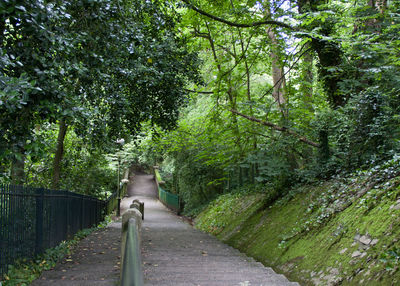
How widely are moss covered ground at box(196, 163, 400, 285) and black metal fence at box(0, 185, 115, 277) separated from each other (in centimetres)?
440

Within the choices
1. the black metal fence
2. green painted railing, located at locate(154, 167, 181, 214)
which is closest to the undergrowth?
the black metal fence

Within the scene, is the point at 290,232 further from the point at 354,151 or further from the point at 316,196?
the point at 354,151

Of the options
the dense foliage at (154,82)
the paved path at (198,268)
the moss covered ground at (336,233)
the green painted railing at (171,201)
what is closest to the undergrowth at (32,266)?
the dense foliage at (154,82)

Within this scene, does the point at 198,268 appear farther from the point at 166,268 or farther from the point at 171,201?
the point at 171,201

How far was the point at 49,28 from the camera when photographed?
5078mm

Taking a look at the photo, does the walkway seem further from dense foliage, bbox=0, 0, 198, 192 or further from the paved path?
dense foliage, bbox=0, 0, 198, 192

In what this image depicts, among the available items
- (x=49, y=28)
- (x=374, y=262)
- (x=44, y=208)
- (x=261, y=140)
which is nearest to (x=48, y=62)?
(x=49, y=28)

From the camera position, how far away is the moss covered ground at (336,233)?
4.62 meters

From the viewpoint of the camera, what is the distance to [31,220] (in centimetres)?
614

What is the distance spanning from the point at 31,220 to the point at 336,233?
5.13m

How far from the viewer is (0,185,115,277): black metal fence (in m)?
5.11

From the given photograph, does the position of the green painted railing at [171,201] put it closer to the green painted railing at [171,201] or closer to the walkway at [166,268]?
the green painted railing at [171,201]

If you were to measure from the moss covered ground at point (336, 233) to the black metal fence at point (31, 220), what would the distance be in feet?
14.4

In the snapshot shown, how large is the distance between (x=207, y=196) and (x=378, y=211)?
1731 cm
